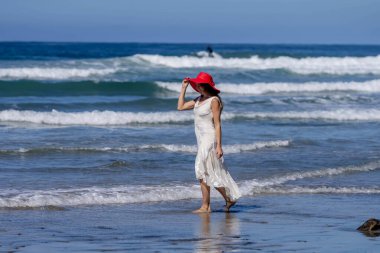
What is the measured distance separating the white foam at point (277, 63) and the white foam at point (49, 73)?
8.04 meters

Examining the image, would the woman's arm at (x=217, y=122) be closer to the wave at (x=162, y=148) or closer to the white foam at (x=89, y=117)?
the wave at (x=162, y=148)

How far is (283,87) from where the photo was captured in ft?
95.0

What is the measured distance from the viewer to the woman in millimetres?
8789

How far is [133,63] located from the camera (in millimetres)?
36719

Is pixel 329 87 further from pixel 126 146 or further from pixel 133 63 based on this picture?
pixel 126 146

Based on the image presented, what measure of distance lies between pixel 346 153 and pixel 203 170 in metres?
5.52

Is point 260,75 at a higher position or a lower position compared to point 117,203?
higher

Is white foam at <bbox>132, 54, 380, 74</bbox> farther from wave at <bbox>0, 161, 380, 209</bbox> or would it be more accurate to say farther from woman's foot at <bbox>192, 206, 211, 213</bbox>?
woman's foot at <bbox>192, 206, 211, 213</bbox>

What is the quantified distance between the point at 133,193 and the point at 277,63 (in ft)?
124

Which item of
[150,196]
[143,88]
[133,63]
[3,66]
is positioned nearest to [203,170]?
[150,196]

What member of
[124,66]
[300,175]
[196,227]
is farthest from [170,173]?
[124,66]

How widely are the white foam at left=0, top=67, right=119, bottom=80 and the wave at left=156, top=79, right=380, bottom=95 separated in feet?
12.9

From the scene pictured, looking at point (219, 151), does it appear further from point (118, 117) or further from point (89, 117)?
point (89, 117)

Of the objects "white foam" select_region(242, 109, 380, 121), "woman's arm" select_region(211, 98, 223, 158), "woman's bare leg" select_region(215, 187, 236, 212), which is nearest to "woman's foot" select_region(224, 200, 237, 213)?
"woman's bare leg" select_region(215, 187, 236, 212)
